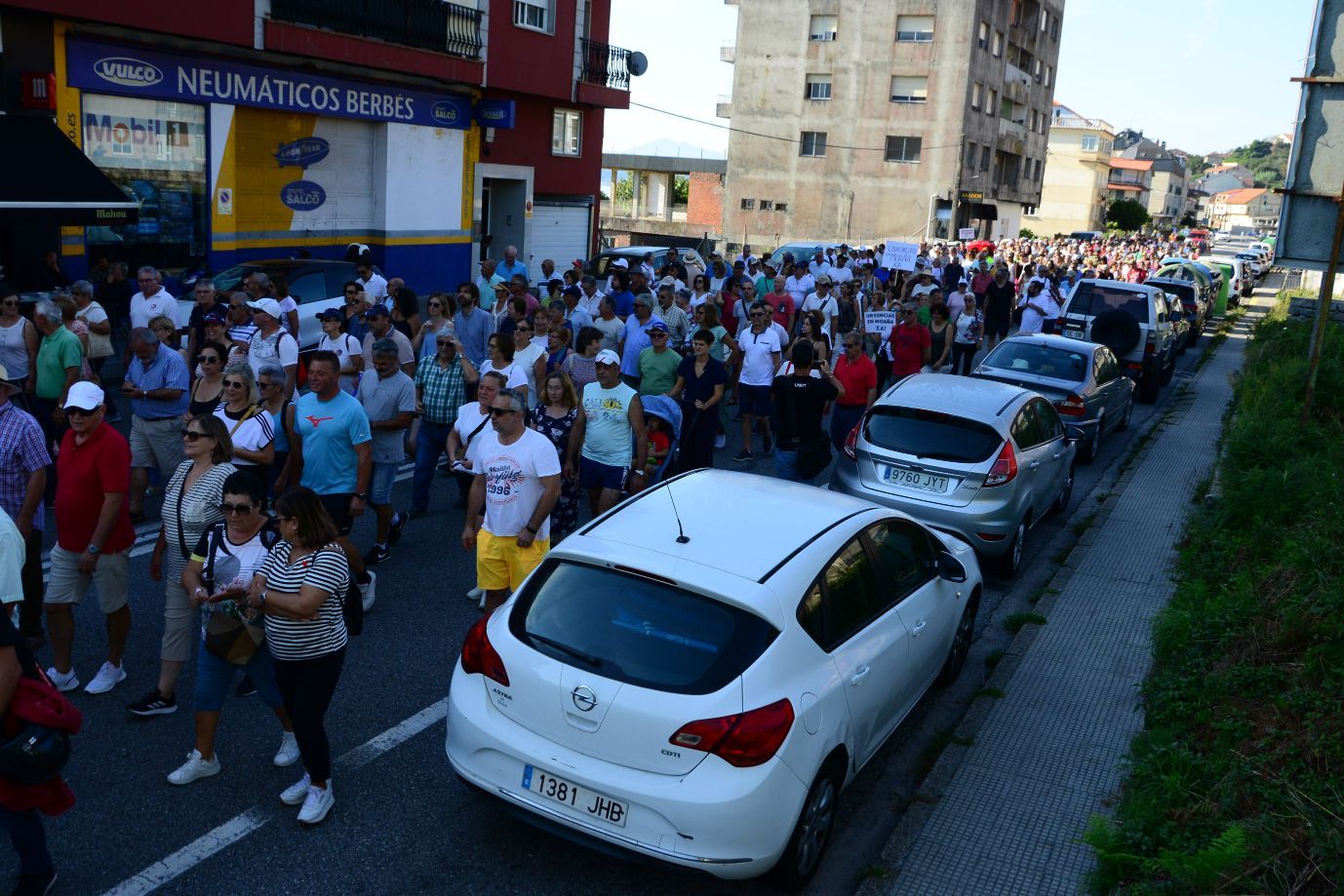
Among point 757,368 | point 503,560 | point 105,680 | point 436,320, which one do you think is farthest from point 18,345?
point 757,368

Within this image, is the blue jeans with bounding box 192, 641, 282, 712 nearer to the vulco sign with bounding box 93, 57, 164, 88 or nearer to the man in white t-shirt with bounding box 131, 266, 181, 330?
the man in white t-shirt with bounding box 131, 266, 181, 330

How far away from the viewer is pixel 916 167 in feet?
189

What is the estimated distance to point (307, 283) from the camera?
15.2m

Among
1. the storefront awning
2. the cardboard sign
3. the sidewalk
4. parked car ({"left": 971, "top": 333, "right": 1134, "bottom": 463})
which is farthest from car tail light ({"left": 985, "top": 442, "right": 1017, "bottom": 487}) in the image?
the cardboard sign

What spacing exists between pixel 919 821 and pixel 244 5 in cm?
1799

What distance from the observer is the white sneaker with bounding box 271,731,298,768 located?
5695 mm

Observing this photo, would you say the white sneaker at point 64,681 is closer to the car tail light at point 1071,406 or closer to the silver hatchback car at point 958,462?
the silver hatchback car at point 958,462

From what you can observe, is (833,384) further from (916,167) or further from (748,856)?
(916,167)

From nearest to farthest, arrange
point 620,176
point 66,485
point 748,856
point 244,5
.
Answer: point 748,856 < point 66,485 < point 244,5 < point 620,176

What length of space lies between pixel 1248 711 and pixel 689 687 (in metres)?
3.56

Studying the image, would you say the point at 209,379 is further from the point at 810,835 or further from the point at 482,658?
the point at 810,835

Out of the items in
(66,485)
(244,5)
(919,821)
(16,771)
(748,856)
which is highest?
(244,5)

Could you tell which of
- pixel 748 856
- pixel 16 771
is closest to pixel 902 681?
pixel 748 856

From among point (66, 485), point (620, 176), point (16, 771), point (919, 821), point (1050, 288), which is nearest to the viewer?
point (16, 771)
